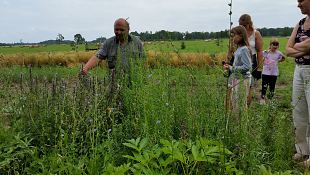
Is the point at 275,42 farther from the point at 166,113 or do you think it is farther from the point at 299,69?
the point at 166,113

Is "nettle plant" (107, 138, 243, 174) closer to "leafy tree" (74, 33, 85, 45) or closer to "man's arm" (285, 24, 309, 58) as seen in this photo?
"man's arm" (285, 24, 309, 58)

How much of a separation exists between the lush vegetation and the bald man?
2.18 feet

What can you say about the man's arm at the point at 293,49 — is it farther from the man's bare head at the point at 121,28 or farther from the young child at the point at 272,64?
the young child at the point at 272,64

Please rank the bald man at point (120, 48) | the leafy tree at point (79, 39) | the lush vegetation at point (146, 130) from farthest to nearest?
the leafy tree at point (79, 39) < the bald man at point (120, 48) < the lush vegetation at point (146, 130)

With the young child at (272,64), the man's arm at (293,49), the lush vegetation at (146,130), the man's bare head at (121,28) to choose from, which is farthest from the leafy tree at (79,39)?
the young child at (272,64)

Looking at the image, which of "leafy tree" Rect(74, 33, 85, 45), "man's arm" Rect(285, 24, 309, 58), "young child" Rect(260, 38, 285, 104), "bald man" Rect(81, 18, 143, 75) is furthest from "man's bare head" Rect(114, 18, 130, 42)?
"young child" Rect(260, 38, 285, 104)

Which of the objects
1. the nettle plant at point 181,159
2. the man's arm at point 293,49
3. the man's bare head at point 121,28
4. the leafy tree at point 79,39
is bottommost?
the nettle plant at point 181,159

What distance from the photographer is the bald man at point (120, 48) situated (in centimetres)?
538

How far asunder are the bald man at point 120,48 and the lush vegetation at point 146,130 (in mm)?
665

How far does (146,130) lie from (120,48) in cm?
253

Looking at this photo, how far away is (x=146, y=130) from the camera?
3271 millimetres

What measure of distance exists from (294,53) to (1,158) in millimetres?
3272

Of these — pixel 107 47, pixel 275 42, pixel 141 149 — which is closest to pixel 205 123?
pixel 141 149

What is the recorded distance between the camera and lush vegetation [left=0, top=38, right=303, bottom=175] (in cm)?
287
